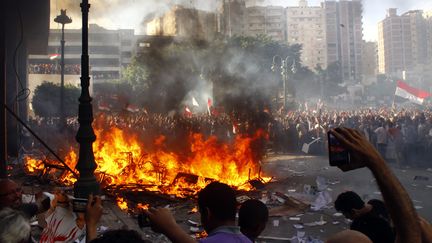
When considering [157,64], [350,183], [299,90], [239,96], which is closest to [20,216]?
[350,183]

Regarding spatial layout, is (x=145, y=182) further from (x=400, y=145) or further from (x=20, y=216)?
(x=400, y=145)

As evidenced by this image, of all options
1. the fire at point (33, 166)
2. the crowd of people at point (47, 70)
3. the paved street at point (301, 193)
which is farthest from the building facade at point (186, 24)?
the crowd of people at point (47, 70)

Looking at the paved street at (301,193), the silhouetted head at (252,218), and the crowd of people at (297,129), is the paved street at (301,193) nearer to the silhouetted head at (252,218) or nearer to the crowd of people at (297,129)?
the silhouetted head at (252,218)

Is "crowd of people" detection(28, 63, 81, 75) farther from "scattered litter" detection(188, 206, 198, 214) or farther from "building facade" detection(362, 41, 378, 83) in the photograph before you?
"building facade" detection(362, 41, 378, 83)

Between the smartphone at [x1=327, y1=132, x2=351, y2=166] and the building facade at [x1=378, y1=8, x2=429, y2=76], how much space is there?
107181 millimetres

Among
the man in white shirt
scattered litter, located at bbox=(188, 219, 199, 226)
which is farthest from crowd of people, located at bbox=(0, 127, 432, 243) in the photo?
the man in white shirt

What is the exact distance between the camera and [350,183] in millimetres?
11289

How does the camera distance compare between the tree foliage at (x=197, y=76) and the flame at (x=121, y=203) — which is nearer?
the flame at (x=121, y=203)

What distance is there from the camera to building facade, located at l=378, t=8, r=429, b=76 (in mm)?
100875

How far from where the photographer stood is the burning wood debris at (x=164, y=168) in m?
10.2

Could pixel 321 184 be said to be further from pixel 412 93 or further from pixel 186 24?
pixel 412 93

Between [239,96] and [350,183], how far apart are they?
38.2ft

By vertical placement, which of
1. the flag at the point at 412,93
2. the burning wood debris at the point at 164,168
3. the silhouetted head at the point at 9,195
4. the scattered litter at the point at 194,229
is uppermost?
the flag at the point at 412,93

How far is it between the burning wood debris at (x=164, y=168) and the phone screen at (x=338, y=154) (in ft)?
25.4
